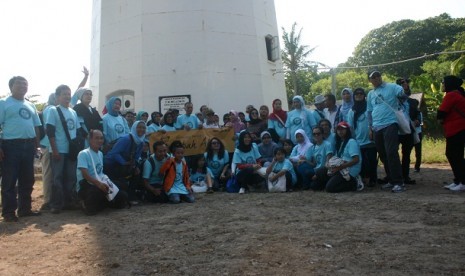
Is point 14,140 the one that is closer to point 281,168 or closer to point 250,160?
point 250,160

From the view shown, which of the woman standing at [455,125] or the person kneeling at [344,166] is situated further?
the person kneeling at [344,166]

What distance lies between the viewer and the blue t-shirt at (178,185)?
19.6ft

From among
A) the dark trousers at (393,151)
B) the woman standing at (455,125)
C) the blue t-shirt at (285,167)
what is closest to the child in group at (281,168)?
the blue t-shirt at (285,167)

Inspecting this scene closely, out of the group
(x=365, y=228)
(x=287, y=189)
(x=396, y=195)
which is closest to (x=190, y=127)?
(x=287, y=189)

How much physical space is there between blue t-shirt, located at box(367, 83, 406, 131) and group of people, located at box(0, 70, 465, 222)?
0.05ft

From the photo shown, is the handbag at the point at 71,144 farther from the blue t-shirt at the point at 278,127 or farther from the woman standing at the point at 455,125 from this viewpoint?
the woman standing at the point at 455,125

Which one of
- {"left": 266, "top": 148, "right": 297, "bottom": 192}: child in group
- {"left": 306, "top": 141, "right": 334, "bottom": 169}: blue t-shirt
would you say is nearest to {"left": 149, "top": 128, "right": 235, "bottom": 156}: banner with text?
{"left": 266, "top": 148, "right": 297, "bottom": 192}: child in group

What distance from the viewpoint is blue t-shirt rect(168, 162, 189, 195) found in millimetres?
5977

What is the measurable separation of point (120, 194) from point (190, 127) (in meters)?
2.85

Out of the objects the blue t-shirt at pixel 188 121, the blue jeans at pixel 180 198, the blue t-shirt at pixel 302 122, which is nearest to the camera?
the blue jeans at pixel 180 198

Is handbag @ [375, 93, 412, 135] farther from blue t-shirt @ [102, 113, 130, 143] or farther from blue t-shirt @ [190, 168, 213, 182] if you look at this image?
blue t-shirt @ [102, 113, 130, 143]

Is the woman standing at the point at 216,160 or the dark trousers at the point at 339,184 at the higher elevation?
the woman standing at the point at 216,160

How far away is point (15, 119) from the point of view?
5.06 meters

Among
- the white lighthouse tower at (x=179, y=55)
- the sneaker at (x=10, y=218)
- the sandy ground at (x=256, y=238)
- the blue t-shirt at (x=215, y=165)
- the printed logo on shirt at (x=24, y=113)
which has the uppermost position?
the white lighthouse tower at (x=179, y=55)
